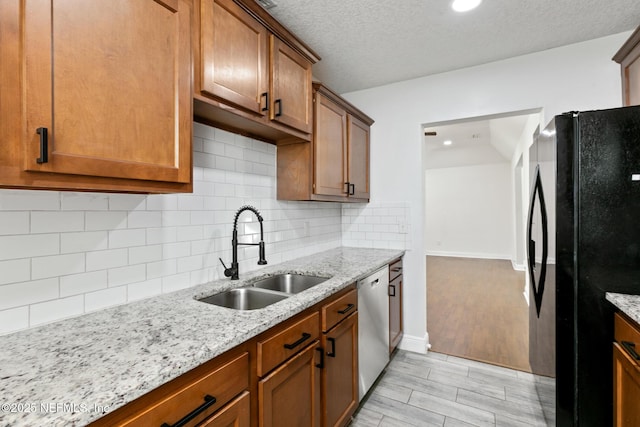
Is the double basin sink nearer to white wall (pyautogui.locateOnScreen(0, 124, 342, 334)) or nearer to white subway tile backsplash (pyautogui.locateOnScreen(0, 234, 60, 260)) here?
white wall (pyautogui.locateOnScreen(0, 124, 342, 334))

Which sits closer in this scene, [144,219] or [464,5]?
[144,219]

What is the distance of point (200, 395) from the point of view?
2.90 feet

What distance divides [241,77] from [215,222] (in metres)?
0.82

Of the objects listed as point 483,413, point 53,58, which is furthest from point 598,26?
point 53,58

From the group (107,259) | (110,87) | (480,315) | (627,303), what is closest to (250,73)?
(110,87)

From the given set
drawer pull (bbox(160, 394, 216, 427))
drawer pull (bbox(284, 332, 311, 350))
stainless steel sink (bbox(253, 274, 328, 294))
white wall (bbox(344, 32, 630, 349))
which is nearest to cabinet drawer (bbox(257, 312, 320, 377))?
→ drawer pull (bbox(284, 332, 311, 350))

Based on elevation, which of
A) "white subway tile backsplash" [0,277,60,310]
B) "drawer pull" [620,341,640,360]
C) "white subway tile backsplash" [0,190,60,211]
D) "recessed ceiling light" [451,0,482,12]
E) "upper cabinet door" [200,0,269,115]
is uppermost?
"recessed ceiling light" [451,0,482,12]

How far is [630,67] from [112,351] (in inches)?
Answer: 125

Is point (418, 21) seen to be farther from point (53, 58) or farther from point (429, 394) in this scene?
point (429, 394)

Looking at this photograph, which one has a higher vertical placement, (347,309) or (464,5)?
(464,5)

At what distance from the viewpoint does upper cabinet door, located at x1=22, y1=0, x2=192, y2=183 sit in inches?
32.1

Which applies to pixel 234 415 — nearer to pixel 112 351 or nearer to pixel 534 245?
pixel 112 351

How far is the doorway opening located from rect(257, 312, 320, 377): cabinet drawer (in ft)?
6.42

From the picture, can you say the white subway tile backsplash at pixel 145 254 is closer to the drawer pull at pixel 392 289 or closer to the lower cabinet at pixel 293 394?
the lower cabinet at pixel 293 394
